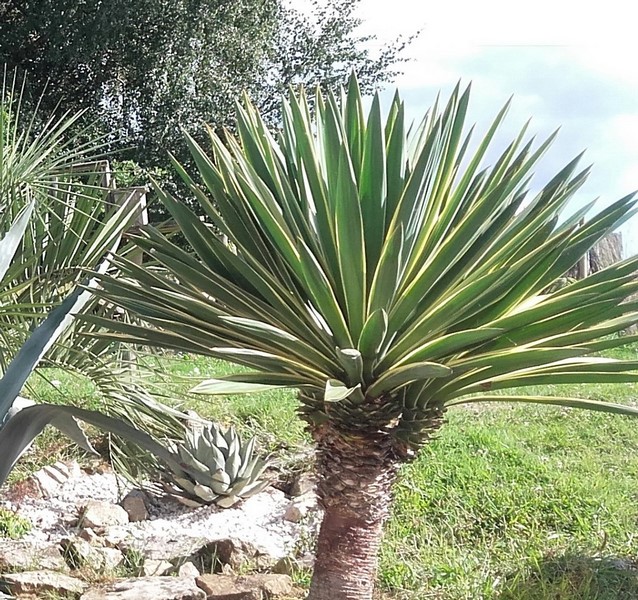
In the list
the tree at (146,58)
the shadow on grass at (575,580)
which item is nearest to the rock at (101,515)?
the shadow on grass at (575,580)

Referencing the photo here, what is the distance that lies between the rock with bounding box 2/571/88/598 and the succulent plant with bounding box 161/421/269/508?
89cm

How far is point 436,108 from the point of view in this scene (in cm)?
212

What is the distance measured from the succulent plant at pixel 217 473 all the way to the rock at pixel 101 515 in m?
0.26

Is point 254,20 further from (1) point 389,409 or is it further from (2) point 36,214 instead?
(1) point 389,409

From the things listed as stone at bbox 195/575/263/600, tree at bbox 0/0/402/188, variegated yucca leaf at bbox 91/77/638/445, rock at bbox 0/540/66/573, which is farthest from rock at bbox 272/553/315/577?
tree at bbox 0/0/402/188

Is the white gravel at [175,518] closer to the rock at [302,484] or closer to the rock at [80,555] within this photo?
the rock at [302,484]

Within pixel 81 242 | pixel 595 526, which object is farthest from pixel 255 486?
pixel 81 242

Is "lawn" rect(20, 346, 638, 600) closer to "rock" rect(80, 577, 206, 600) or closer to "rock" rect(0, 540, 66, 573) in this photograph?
"rock" rect(80, 577, 206, 600)

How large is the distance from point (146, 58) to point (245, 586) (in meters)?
8.77

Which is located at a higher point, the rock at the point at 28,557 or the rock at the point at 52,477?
the rock at the point at 52,477

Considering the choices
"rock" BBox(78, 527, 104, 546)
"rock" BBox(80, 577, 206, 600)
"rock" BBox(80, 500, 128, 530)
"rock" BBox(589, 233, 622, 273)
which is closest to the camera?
"rock" BBox(80, 577, 206, 600)

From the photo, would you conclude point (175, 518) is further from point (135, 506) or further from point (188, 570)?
point (188, 570)

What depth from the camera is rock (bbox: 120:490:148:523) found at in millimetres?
3783

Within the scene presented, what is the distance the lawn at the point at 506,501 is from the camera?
2.71 metres
